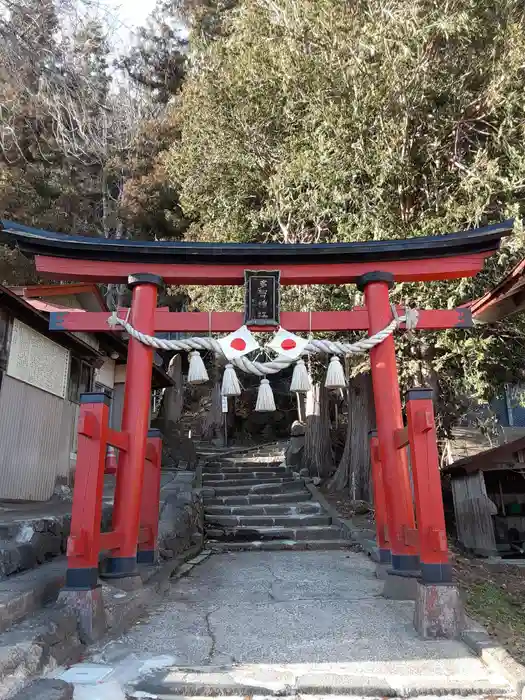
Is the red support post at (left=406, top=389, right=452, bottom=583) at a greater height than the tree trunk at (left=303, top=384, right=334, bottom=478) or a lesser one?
lesser

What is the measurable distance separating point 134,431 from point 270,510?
7.14 meters

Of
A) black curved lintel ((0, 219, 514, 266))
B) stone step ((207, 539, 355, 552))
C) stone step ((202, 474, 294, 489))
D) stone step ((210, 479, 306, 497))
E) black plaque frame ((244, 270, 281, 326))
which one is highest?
black curved lintel ((0, 219, 514, 266))

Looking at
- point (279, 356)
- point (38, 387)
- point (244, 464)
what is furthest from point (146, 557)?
point (244, 464)

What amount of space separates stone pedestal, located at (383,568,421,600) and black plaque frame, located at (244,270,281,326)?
335 cm

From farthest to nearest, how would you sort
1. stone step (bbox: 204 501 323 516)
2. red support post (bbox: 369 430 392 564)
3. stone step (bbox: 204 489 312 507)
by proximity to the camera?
stone step (bbox: 204 489 312 507)
stone step (bbox: 204 501 323 516)
red support post (bbox: 369 430 392 564)

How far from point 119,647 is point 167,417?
1904 cm

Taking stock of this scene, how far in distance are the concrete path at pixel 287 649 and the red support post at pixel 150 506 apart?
22.2 inches

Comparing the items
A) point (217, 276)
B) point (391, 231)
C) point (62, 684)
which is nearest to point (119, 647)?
point (62, 684)

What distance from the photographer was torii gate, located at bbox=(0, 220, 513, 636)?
605cm

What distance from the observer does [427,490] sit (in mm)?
5109

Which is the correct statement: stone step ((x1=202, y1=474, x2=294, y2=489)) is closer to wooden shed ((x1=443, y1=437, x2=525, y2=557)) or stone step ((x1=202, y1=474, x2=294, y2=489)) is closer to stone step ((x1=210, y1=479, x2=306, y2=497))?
stone step ((x1=210, y1=479, x2=306, y2=497))

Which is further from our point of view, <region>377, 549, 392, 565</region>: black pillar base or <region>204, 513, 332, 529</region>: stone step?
<region>204, 513, 332, 529</region>: stone step

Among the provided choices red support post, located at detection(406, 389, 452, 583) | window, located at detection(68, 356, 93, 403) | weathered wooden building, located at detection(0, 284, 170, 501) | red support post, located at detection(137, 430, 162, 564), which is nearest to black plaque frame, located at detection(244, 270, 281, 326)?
red support post, located at detection(406, 389, 452, 583)

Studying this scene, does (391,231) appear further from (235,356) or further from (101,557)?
(101,557)
